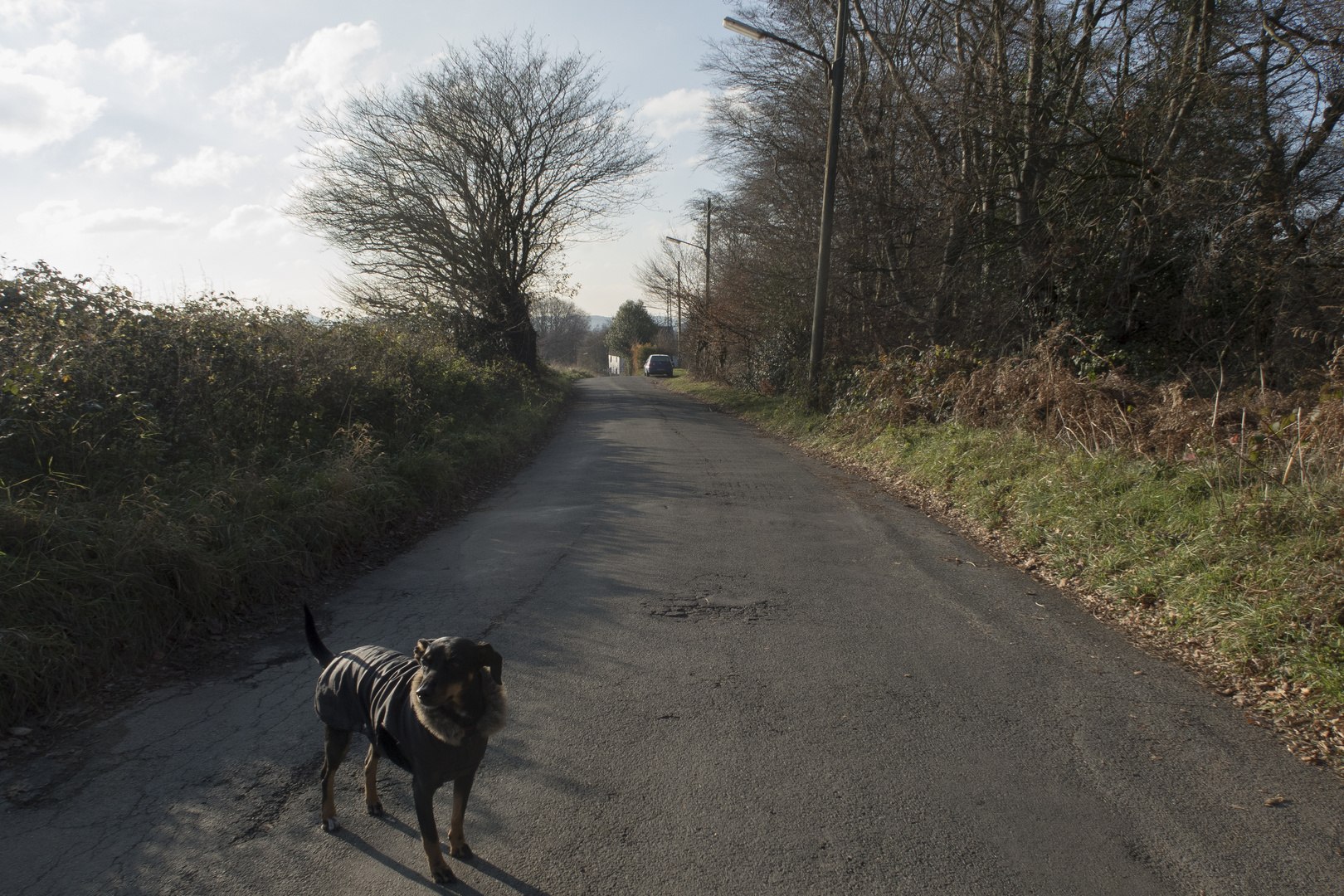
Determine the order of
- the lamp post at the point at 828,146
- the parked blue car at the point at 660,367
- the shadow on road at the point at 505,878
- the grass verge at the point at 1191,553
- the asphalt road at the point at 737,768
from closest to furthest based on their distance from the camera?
the shadow on road at the point at 505,878
the asphalt road at the point at 737,768
the grass verge at the point at 1191,553
the lamp post at the point at 828,146
the parked blue car at the point at 660,367

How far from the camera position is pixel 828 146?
49.6ft

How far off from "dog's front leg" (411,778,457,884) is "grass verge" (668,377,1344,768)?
3.99 m

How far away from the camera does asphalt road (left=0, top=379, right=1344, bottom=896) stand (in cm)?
270

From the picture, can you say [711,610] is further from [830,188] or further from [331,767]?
[830,188]

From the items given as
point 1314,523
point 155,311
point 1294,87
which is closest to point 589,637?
point 1314,523

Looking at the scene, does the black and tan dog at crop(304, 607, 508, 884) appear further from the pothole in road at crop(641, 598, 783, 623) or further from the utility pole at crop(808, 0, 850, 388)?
the utility pole at crop(808, 0, 850, 388)

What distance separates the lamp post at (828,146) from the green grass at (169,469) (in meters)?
8.47

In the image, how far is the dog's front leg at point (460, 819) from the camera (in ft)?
8.82

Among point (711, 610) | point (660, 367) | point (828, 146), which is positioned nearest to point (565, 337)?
point (660, 367)

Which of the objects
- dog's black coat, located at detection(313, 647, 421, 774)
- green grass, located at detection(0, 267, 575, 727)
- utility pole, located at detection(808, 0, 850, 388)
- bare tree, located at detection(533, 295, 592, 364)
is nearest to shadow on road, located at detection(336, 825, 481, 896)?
dog's black coat, located at detection(313, 647, 421, 774)

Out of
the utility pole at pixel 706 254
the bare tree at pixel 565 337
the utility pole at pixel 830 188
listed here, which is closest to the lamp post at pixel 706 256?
the utility pole at pixel 706 254

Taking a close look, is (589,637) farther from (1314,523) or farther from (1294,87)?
(1294,87)

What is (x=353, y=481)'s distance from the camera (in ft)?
24.0

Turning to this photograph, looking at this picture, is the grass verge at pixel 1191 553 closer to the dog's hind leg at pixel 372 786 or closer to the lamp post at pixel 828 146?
the dog's hind leg at pixel 372 786
